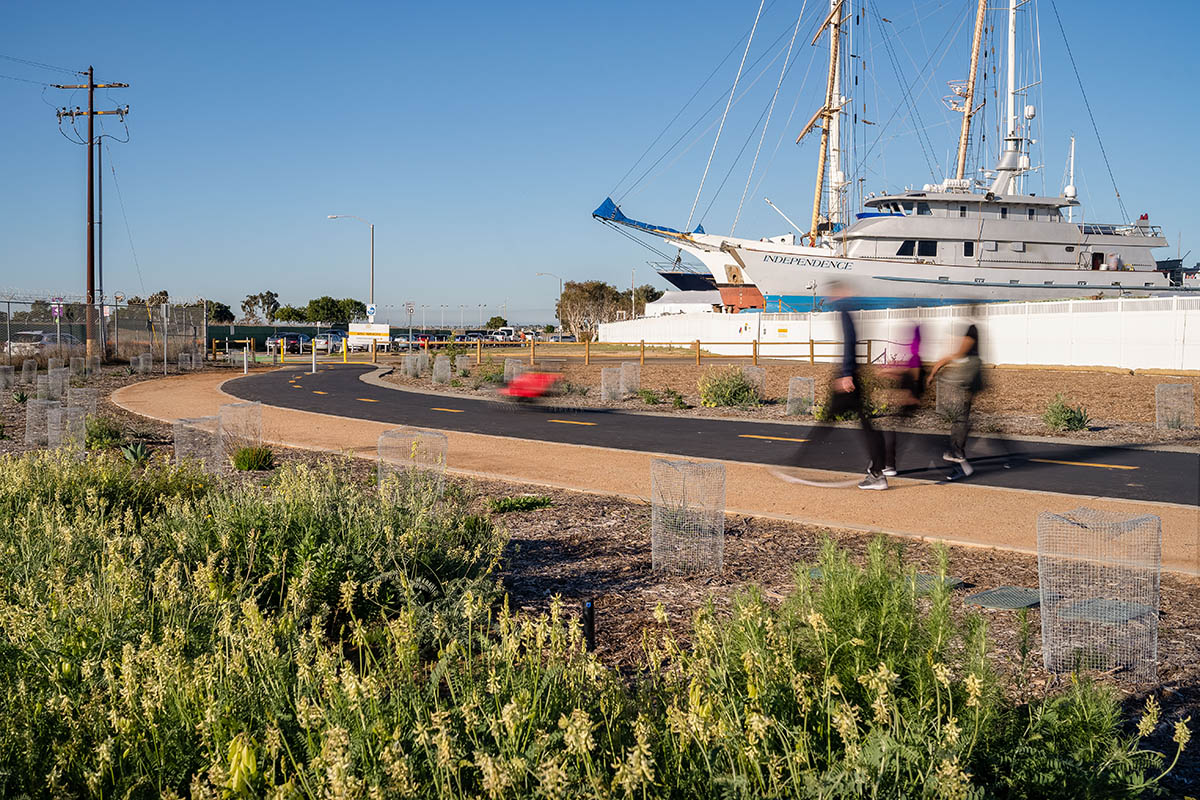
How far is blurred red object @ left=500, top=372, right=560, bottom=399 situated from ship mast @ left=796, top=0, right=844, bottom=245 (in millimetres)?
43021

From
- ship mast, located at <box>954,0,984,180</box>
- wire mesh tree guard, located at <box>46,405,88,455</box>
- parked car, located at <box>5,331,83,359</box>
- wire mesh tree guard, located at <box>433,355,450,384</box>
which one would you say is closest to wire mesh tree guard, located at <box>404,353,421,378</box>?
wire mesh tree guard, located at <box>433,355,450,384</box>

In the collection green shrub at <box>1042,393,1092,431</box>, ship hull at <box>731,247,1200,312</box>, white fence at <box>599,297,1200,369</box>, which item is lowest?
green shrub at <box>1042,393,1092,431</box>

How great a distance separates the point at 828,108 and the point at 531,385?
44.4 meters

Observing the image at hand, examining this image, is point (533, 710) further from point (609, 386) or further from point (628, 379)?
point (628, 379)

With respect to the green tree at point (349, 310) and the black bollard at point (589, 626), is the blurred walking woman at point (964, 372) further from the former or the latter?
the green tree at point (349, 310)

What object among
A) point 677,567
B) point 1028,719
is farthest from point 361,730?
point 677,567

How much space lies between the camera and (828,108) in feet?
190

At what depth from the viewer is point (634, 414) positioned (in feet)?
58.9

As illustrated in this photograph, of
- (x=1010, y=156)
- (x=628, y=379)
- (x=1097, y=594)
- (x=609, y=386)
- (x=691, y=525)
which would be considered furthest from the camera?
(x=1010, y=156)

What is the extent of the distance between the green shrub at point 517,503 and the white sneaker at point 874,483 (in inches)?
126

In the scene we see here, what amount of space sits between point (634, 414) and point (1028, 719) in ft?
48.4

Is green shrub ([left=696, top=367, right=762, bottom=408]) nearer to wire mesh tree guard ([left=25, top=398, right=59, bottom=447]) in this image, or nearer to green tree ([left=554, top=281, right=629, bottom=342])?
wire mesh tree guard ([left=25, top=398, right=59, bottom=447])

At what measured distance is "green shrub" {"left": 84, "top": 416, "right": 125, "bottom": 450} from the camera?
1122 cm

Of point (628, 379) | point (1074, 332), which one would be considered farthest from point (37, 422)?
point (1074, 332)
